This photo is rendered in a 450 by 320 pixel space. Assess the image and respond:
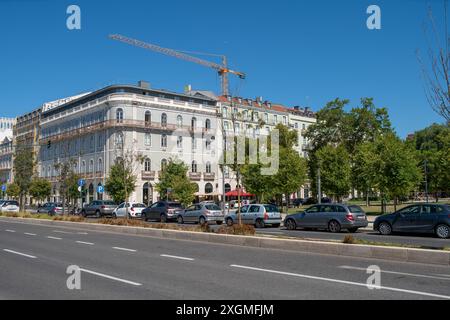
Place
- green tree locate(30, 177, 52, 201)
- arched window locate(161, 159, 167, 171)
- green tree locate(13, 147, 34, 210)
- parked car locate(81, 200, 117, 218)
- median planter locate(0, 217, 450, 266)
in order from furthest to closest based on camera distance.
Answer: green tree locate(30, 177, 52, 201) < arched window locate(161, 159, 167, 171) < green tree locate(13, 147, 34, 210) < parked car locate(81, 200, 117, 218) < median planter locate(0, 217, 450, 266)

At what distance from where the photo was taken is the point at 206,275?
9938 mm

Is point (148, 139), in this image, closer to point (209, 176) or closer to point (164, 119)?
Answer: point (164, 119)

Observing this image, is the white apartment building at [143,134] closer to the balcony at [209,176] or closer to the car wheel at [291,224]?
the balcony at [209,176]

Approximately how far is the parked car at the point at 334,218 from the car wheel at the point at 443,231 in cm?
429

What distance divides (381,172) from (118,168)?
30254mm

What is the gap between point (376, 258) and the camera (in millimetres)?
12617

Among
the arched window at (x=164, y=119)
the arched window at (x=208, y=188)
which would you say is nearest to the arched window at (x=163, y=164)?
the arched window at (x=164, y=119)

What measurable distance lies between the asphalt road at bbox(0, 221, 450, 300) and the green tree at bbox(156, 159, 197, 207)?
121 feet

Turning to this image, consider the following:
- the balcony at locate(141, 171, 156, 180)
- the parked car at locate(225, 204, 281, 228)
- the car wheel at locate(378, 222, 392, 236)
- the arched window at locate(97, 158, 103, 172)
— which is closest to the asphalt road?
the car wheel at locate(378, 222, 392, 236)

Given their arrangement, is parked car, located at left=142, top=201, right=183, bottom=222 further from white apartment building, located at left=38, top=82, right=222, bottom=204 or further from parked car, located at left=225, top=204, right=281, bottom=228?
white apartment building, located at left=38, top=82, right=222, bottom=204

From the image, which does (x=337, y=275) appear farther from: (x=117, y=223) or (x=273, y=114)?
(x=273, y=114)

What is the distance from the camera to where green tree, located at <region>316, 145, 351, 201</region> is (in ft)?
175

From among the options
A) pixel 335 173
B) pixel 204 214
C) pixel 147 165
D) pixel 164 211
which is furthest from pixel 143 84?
pixel 204 214
